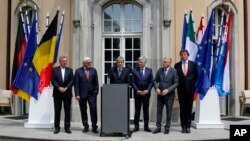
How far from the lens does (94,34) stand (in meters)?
12.2

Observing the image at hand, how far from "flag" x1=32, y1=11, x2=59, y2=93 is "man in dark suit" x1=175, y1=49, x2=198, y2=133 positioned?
314cm

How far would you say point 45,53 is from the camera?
10.4m

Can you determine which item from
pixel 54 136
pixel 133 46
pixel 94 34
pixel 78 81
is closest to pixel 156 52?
pixel 133 46

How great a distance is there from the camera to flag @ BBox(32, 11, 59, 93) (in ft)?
33.8

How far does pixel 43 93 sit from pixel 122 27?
3.35 m

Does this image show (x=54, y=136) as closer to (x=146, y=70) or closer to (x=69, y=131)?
(x=69, y=131)

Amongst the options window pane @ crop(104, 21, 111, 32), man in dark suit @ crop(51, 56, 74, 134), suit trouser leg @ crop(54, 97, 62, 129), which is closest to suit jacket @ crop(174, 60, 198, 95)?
man in dark suit @ crop(51, 56, 74, 134)

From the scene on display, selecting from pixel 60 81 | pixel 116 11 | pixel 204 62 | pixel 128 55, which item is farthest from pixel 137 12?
pixel 60 81

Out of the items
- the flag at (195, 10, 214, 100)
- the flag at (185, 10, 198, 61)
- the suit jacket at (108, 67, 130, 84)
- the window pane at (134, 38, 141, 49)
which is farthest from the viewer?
the window pane at (134, 38, 141, 49)

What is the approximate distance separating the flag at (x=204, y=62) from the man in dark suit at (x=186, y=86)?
2.26 feet

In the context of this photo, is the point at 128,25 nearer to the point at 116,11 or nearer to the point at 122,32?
the point at 122,32

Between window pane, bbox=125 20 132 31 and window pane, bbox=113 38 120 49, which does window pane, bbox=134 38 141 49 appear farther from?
window pane, bbox=113 38 120 49

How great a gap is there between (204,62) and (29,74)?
4385 mm

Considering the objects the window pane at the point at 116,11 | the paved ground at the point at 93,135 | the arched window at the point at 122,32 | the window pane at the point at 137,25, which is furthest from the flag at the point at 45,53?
the window pane at the point at 137,25
